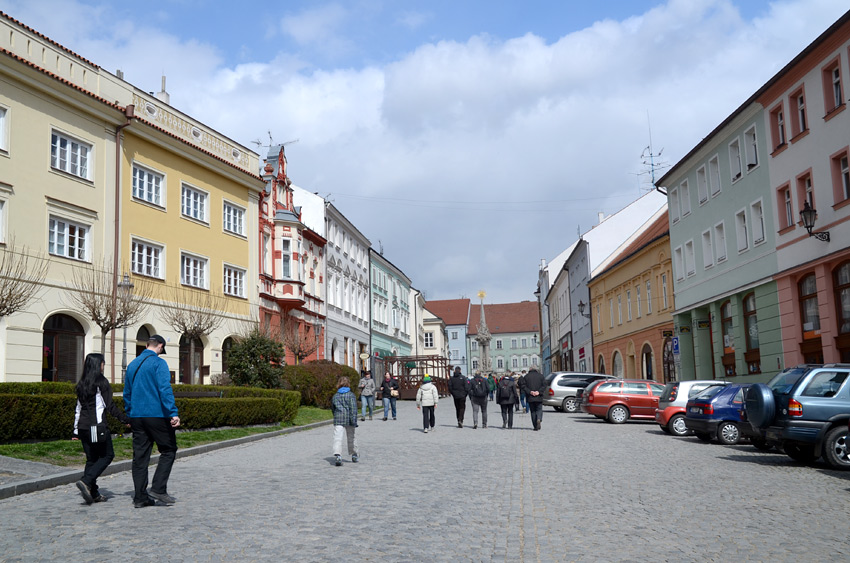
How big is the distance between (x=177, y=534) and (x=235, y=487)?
3.60 metres

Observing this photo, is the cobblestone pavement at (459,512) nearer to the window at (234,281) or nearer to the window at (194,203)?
the window at (194,203)

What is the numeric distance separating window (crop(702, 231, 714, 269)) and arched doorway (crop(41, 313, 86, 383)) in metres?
22.5

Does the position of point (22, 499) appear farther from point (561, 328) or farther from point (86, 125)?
point (561, 328)

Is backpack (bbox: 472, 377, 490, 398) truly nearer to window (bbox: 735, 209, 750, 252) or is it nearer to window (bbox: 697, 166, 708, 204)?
window (bbox: 735, 209, 750, 252)

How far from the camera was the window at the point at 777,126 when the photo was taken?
26.1 metres

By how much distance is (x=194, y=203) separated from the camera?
3272 cm

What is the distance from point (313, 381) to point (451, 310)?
10529 centimetres

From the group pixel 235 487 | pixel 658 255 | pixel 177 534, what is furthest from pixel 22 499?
pixel 658 255

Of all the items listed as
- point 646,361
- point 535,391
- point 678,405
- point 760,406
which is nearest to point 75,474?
point 760,406

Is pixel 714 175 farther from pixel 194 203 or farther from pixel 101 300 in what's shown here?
pixel 101 300

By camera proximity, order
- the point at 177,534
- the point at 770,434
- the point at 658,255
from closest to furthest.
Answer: the point at 177,534, the point at 770,434, the point at 658,255

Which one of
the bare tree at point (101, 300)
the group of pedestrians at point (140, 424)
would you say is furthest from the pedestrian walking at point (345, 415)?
the bare tree at point (101, 300)

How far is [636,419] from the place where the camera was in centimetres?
2748

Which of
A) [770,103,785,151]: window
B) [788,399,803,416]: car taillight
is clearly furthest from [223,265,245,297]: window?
[788,399,803,416]: car taillight
